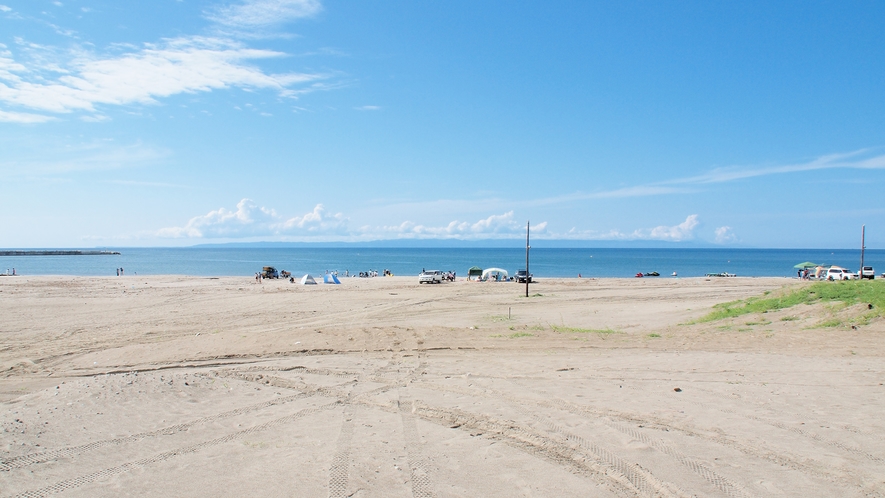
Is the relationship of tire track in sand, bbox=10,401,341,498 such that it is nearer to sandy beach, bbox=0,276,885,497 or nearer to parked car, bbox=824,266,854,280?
sandy beach, bbox=0,276,885,497

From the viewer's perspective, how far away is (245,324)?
21531 millimetres

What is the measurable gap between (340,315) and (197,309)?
8761mm

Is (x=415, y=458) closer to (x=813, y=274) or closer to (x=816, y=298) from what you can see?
(x=816, y=298)

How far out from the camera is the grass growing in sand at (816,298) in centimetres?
1703

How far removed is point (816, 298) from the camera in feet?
60.3

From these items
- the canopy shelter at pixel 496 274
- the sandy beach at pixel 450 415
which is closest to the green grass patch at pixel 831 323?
the sandy beach at pixel 450 415

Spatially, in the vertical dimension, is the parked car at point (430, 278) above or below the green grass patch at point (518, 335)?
below

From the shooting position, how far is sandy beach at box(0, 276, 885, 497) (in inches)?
215

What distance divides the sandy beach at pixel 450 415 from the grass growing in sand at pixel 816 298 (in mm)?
2835

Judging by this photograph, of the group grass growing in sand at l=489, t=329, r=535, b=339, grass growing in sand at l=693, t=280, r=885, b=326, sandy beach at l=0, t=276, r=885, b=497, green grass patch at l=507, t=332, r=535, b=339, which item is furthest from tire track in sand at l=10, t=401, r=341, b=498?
grass growing in sand at l=693, t=280, r=885, b=326

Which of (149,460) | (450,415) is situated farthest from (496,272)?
(149,460)

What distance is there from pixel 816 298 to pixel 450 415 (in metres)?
17.2

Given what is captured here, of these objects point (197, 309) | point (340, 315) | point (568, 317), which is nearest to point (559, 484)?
point (568, 317)

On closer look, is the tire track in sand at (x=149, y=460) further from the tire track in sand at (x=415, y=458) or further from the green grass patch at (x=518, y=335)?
the green grass patch at (x=518, y=335)
